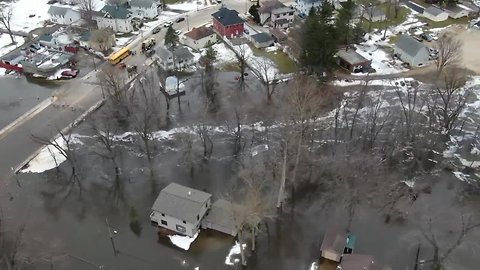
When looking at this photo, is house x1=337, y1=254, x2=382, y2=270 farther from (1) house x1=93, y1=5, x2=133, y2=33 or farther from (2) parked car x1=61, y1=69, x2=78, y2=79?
(1) house x1=93, y1=5, x2=133, y2=33

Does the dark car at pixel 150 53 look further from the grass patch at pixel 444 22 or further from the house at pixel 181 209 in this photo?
the grass patch at pixel 444 22

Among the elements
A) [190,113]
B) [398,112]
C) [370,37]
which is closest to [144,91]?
[190,113]

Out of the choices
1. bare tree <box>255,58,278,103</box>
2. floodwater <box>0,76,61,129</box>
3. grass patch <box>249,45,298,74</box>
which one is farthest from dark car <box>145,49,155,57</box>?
bare tree <box>255,58,278,103</box>

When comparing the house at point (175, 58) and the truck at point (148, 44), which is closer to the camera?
the house at point (175, 58)

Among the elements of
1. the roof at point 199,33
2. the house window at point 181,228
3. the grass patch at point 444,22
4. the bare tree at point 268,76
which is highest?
the roof at point 199,33

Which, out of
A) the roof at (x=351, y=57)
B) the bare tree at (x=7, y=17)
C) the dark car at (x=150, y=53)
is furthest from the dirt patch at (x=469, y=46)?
the bare tree at (x=7, y=17)

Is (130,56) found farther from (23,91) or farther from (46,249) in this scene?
(46,249)
